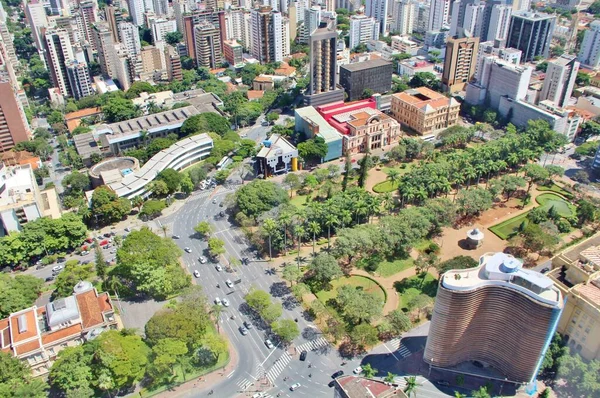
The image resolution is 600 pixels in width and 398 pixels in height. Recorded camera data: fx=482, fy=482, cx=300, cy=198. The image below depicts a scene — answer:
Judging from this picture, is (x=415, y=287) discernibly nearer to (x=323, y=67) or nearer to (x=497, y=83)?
(x=323, y=67)

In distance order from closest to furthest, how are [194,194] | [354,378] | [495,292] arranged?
[354,378], [495,292], [194,194]

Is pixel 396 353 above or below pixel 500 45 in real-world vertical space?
below

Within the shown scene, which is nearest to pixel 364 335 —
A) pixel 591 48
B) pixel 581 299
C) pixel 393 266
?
pixel 393 266

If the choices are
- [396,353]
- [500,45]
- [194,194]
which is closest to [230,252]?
[194,194]

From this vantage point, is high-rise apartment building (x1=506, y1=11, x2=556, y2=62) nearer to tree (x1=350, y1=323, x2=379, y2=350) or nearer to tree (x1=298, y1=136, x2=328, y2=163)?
tree (x1=298, y1=136, x2=328, y2=163)

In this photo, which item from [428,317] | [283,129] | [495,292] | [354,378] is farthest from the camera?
[283,129]

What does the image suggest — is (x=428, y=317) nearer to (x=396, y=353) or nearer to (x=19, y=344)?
(x=396, y=353)

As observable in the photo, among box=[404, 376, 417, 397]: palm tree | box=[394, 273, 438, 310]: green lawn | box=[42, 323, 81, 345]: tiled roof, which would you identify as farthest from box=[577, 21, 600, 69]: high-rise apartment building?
box=[42, 323, 81, 345]: tiled roof
